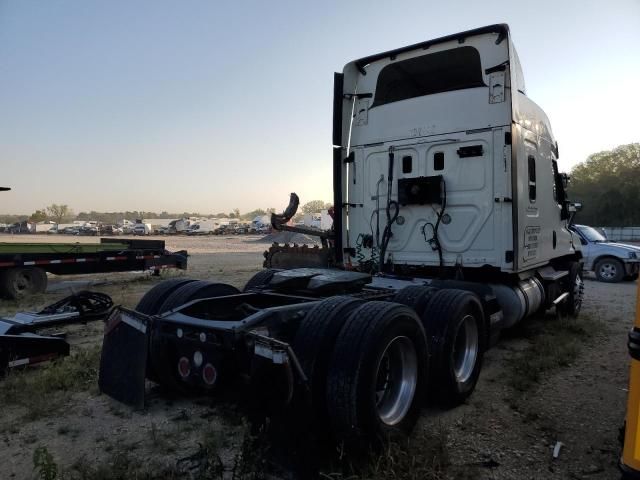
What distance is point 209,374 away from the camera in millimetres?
3186

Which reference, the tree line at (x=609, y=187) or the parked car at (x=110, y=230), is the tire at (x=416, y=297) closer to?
the tree line at (x=609, y=187)

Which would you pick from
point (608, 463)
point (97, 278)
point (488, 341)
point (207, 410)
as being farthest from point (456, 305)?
point (97, 278)

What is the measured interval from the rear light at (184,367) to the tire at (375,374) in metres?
1.04

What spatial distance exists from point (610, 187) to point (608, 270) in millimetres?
48505

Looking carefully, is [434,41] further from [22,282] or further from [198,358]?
[22,282]

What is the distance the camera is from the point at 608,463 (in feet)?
10.6

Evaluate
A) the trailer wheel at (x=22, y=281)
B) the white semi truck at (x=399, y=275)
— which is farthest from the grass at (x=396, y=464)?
the trailer wheel at (x=22, y=281)

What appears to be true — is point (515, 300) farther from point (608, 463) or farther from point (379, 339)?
point (379, 339)

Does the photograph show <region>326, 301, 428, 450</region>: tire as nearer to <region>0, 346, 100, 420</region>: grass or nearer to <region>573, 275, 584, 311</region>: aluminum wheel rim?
<region>0, 346, 100, 420</region>: grass

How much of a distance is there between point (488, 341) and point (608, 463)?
181cm

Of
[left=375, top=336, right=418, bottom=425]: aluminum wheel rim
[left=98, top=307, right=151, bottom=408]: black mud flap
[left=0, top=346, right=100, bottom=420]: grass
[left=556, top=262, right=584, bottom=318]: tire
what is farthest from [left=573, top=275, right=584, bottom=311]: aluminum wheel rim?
[left=0, top=346, right=100, bottom=420]: grass

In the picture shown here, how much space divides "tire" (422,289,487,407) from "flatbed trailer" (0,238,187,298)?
9.68 meters

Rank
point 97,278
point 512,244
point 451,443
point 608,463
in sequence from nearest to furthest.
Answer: point 608,463, point 451,443, point 512,244, point 97,278

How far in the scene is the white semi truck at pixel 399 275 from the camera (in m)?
3.07
